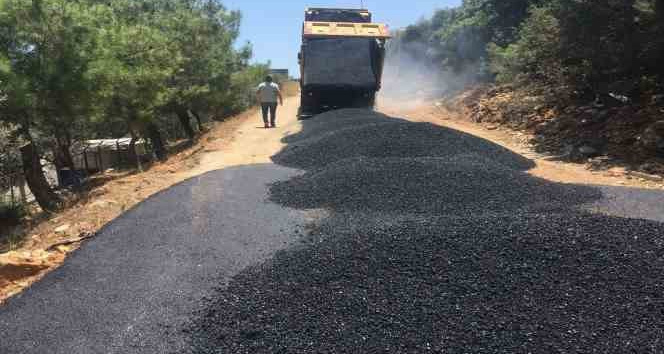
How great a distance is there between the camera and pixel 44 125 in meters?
7.82

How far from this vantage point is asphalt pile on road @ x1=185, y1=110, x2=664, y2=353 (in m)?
2.73

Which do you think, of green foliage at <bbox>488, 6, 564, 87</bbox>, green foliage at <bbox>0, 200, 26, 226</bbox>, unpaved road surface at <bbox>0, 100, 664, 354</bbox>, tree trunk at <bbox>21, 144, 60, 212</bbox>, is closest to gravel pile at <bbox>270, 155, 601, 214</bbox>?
unpaved road surface at <bbox>0, 100, 664, 354</bbox>

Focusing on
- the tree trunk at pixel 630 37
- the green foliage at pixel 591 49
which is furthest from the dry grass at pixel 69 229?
the tree trunk at pixel 630 37

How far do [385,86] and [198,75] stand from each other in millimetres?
11035

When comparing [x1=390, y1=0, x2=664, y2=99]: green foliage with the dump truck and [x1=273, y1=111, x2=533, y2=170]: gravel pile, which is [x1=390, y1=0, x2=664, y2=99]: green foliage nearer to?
[x1=273, y1=111, x2=533, y2=170]: gravel pile

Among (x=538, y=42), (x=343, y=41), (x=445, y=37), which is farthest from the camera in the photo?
(x=445, y=37)

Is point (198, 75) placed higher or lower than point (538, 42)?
lower

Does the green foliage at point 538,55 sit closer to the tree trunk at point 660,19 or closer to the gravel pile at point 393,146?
the tree trunk at point 660,19

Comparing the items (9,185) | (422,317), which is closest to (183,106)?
(9,185)

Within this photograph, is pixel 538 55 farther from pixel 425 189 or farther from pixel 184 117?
pixel 184 117

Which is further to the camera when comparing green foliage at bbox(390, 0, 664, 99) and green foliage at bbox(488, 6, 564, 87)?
green foliage at bbox(488, 6, 564, 87)

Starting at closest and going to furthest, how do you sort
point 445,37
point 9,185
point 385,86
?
point 9,185 → point 445,37 → point 385,86

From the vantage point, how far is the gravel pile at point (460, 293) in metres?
2.73

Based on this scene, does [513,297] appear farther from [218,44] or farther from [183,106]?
[218,44]
